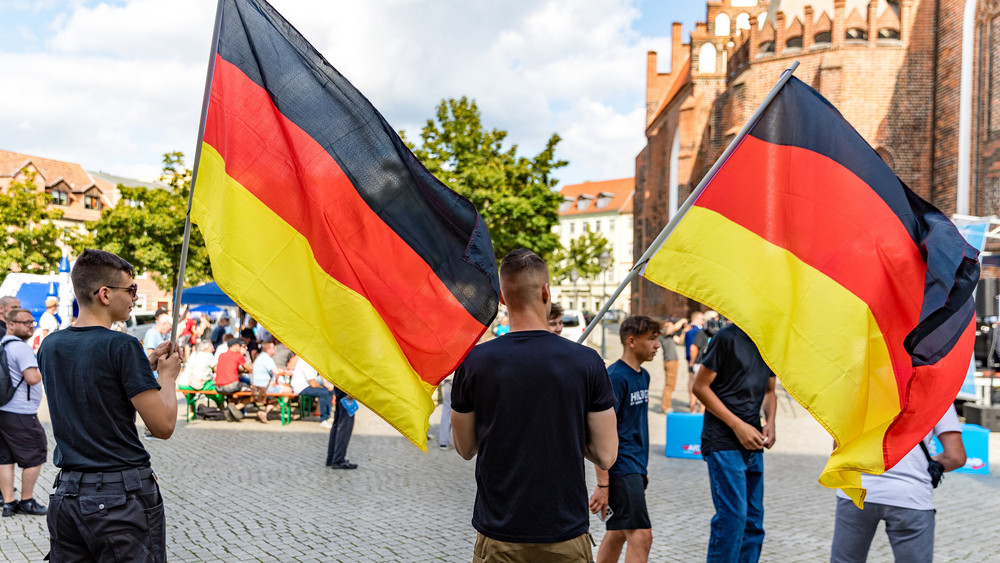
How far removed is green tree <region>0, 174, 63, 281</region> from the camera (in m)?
39.2

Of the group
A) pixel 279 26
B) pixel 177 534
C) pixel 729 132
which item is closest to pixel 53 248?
pixel 729 132

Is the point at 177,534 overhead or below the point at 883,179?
below

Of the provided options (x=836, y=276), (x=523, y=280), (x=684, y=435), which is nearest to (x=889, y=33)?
(x=684, y=435)

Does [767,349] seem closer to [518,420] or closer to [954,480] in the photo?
[518,420]

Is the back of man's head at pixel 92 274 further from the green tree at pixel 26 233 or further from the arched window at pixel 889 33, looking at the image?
the green tree at pixel 26 233

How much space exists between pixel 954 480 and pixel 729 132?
2493 cm

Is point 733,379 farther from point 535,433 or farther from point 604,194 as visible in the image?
point 604,194

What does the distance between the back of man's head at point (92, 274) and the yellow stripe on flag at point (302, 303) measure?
39 cm

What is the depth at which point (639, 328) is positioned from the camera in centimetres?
497

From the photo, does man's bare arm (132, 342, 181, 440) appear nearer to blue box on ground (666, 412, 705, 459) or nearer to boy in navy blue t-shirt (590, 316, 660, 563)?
boy in navy blue t-shirt (590, 316, 660, 563)

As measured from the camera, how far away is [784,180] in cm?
391

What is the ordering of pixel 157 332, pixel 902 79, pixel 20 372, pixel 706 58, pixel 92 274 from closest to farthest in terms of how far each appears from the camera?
pixel 92 274, pixel 20 372, pixel 157 332, pixel 902 79, pixel 706 58

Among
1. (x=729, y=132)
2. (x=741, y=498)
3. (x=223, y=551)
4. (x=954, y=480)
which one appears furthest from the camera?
(x=729, y=132)

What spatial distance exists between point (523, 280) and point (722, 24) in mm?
45509
